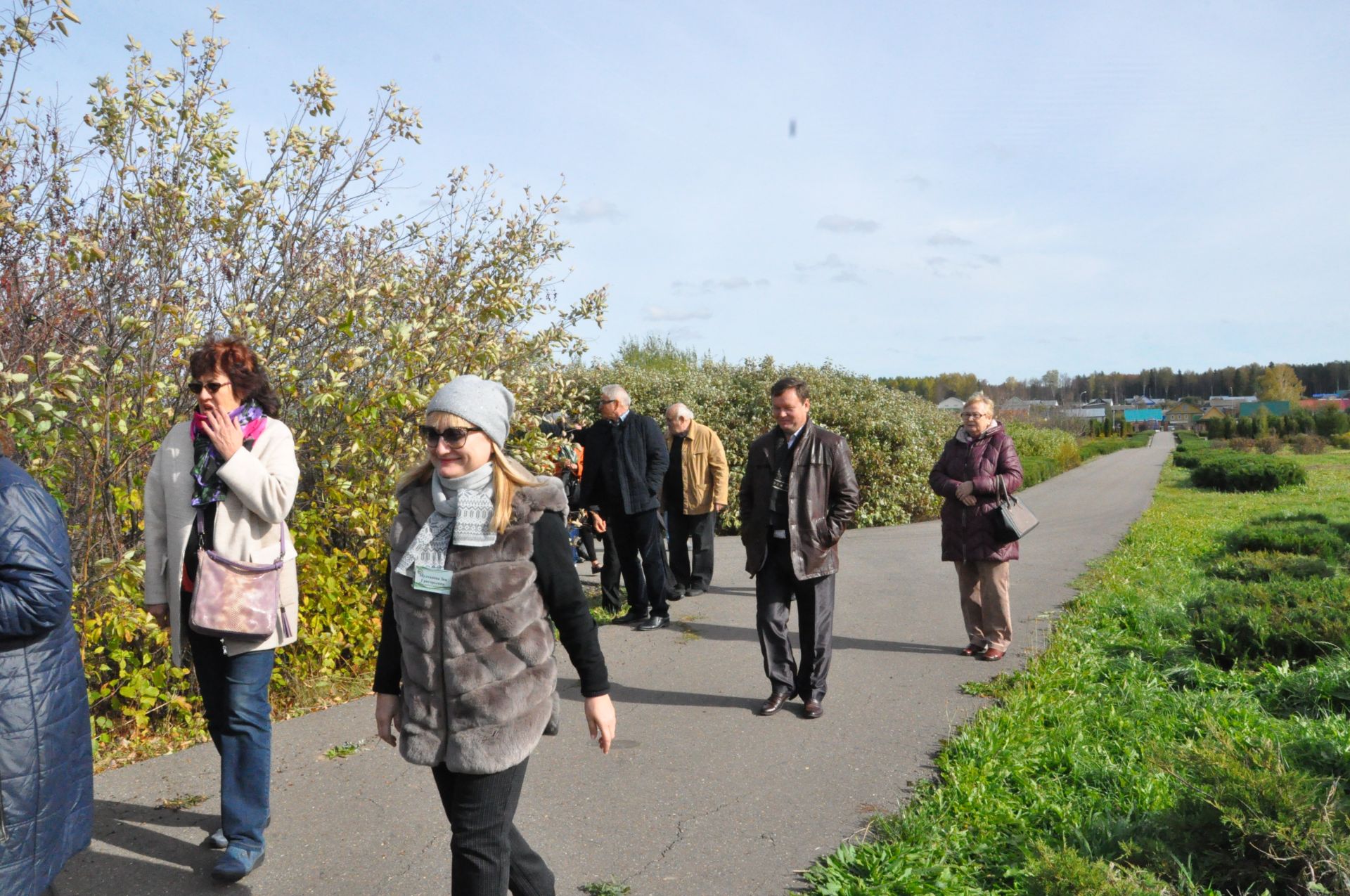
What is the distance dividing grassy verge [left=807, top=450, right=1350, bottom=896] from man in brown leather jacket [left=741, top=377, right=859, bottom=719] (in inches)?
39.4

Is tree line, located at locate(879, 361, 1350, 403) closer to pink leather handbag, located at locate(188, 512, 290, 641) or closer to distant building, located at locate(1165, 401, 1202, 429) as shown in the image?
distant building, located at locate(1165, 401, 1202, 429)

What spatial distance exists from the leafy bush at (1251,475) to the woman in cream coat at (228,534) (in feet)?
81.4

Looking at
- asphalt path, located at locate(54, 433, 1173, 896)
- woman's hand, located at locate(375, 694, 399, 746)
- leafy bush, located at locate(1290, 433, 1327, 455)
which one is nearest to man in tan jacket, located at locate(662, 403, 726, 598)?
asphalt path, located at locate(54, 433, 1173, 896)

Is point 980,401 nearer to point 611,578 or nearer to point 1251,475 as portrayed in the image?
point 611,578

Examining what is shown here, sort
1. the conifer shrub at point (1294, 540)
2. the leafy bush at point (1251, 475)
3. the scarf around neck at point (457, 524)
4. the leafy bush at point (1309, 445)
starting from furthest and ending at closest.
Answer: the leafy bush at point (1309, 445)
the leafy bush at point (1251, 475)
the conifer shrub at point (1294, 540)
the scarf around neck at point (457, 524)

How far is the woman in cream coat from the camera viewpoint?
3.57 metres

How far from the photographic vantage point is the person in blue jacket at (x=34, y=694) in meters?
2.61

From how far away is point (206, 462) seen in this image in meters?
3.58

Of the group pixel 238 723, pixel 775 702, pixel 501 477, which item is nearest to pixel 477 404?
pixel 501 477

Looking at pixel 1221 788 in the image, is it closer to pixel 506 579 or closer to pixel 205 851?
pixel 506 579

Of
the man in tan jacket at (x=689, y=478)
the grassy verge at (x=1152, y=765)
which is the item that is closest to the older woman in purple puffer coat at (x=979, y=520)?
the grassy verge at (x=1152, y=765)

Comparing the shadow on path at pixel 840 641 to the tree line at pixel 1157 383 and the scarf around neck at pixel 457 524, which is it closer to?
the scarf around neck at pixel 457 524

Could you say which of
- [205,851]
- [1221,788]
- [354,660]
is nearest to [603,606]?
[354,660]

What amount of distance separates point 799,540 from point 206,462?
3196mm
